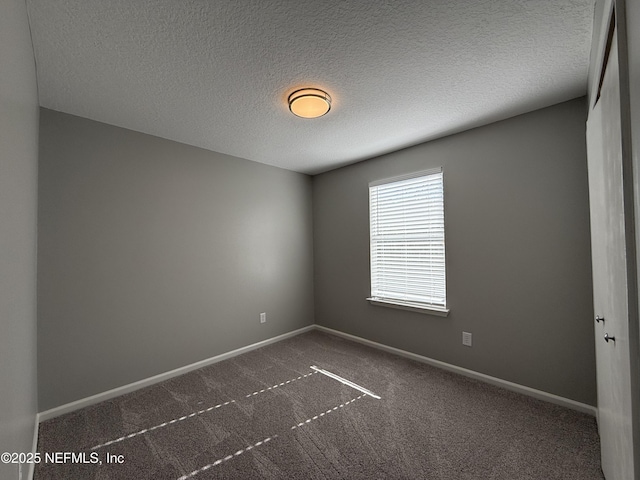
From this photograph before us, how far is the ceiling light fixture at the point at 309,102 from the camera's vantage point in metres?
2.06

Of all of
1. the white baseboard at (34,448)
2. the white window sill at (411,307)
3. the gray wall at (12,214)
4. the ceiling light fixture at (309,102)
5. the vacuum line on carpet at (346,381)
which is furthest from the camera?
the white window sill at (411,307)

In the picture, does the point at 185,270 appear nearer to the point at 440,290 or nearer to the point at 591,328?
the point at 440,290

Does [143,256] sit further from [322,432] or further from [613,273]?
[613,273]

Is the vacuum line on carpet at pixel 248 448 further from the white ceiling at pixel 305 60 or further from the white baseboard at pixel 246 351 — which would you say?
the white ceiling at pixel 305 60

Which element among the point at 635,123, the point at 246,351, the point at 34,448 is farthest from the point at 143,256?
the point at 635,123

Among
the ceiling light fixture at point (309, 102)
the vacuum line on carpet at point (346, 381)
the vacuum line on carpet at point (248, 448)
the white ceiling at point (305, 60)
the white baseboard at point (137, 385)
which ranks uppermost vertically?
the white ceiling at point (305, 60)

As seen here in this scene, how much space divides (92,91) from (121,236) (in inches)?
48.0

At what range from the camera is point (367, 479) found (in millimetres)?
1578

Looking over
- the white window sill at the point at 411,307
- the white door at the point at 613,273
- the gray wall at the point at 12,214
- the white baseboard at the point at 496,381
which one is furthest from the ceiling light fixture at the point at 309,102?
the white baseboard at the point at 496,381

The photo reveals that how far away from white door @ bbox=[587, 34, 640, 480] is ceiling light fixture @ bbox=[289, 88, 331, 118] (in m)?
1.54

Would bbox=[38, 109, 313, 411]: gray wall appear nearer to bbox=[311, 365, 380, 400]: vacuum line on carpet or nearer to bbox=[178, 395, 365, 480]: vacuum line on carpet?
bbox=[311, 365, 380, 400]: vacuum line on carpet

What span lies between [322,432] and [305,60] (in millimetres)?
2508

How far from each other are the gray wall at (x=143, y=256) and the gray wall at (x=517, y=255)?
183 cm

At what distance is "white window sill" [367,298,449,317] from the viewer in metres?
2.95
